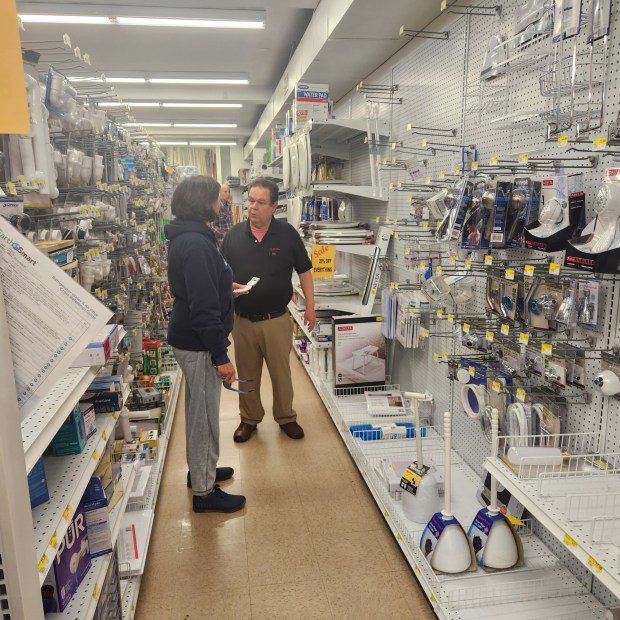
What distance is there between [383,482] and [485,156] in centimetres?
178

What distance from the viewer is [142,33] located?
19.1 ft

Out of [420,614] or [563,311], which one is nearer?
[563,311]

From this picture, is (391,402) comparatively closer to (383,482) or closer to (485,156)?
(383,482)

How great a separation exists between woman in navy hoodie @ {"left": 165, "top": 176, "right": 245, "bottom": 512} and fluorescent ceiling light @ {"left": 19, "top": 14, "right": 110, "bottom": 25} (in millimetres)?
3460

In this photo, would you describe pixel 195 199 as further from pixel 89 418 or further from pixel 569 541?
pixel 569 541

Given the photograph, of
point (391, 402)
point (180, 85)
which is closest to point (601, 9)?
point (391, 402)

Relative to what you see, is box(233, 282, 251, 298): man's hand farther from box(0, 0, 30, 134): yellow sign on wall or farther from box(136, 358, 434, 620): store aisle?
box(0, 0, 30, 134): yellow sign on wall

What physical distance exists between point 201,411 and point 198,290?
0.67 metres

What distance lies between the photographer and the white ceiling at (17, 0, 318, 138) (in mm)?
5197

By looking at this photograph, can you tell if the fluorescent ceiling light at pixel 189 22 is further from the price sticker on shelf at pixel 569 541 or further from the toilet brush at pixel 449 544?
the price sticker on shelf at pixel 569 541

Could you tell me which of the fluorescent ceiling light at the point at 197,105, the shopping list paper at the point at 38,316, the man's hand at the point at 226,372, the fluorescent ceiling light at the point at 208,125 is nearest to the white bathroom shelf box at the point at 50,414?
the shopping list paper at the point at 38,316

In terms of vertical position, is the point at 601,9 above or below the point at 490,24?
below

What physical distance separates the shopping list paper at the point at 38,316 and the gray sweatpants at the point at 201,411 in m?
1.76

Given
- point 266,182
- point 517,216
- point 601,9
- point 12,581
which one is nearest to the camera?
point 12,581
